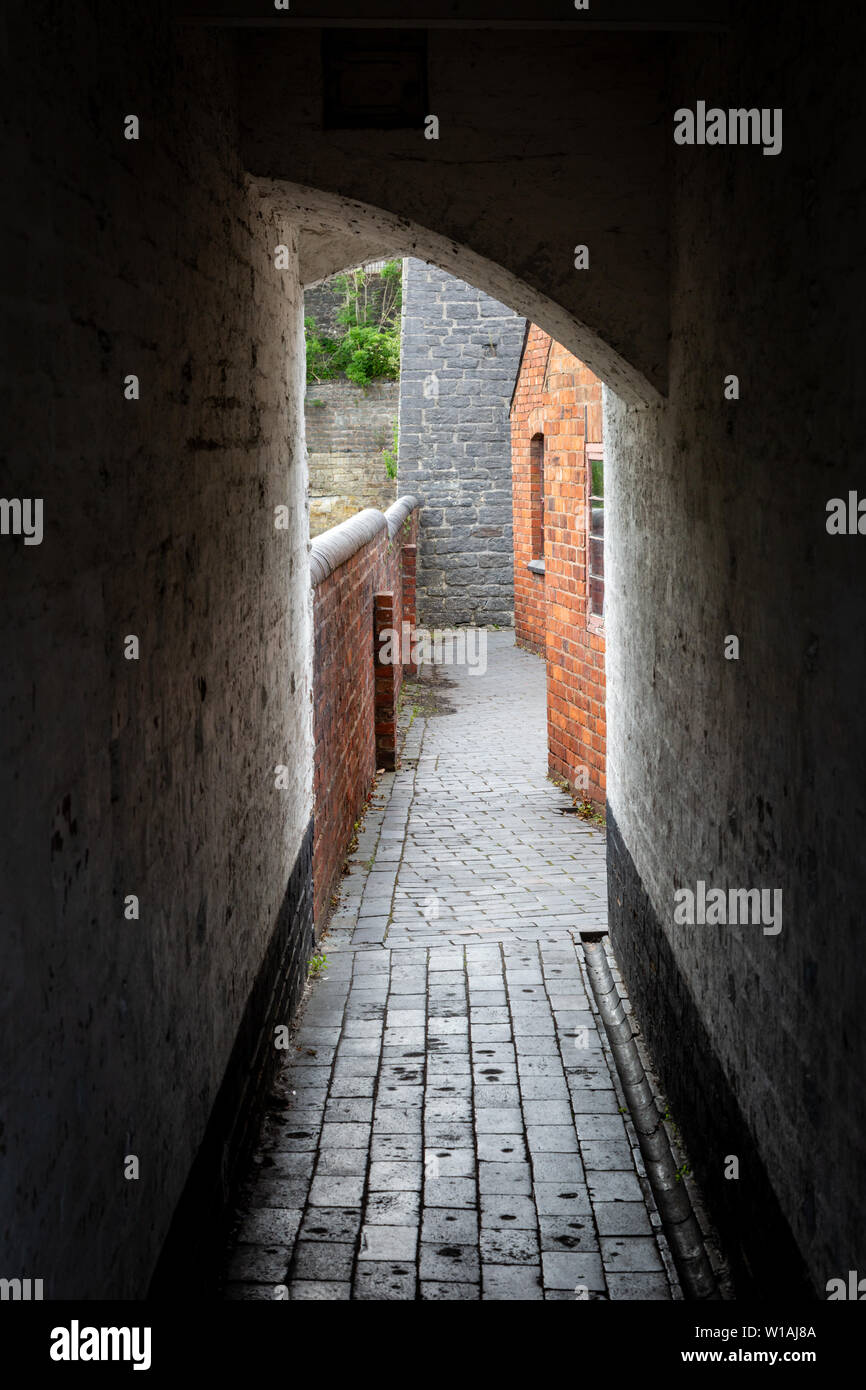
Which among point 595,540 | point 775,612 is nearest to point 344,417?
point 595,540

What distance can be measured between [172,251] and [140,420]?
0.71 meters

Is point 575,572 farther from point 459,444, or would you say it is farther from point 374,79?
point 459,444

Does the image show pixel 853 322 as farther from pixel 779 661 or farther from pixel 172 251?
pixel 172 251

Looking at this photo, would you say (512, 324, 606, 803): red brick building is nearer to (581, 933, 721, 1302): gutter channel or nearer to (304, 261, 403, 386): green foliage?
(581, 933, 721, 1302): gutter channel

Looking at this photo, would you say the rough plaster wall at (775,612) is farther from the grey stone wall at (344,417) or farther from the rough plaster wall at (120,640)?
the grey stone wall at (344,417)

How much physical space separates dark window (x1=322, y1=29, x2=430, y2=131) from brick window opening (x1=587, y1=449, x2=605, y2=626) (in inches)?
196

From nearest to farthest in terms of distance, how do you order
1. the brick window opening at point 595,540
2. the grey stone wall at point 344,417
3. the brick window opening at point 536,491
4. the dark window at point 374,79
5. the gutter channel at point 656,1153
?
the gutter channel at point 656,1153
the dark window at point 374,79
the brick window opening at point 595,540
the brick window opening at point 536,491
the grey stone wall at point 344,417

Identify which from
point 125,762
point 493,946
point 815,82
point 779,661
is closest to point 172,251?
point 125,762

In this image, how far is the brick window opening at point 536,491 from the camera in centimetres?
1741

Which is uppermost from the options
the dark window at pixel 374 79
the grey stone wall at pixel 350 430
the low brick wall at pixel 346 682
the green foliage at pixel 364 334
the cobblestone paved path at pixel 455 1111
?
the green foliage at pixel 364 334

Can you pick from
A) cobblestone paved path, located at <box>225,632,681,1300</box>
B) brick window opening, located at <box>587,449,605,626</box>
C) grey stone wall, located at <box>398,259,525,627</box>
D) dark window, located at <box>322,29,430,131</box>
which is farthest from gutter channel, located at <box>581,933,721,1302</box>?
grey stone wall, located at <box>398,259,525,627</box>

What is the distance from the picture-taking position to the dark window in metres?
4.81

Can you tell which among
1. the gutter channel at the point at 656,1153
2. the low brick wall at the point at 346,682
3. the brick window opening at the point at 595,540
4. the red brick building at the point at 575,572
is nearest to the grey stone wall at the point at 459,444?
the low brick wall at the point at 346,682

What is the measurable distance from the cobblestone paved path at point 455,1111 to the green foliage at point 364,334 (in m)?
20.5
